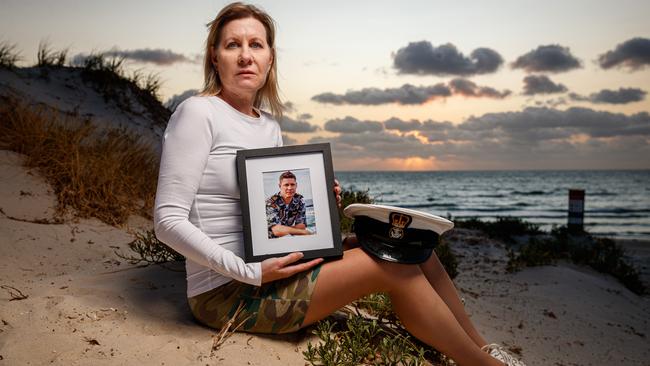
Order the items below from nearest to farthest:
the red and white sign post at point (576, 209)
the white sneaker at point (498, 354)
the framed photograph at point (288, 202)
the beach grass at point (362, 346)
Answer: the framed photograph at point (288, 202), the beach grass at point (362, 346), the white sneaker at point (498, 354), the red and white sign post at point (576, 209)

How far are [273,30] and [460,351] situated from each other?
6.43 feet

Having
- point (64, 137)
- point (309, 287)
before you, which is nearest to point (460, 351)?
point (309, 287)

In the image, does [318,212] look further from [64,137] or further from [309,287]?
[64,137]

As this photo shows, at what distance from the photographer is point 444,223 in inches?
104

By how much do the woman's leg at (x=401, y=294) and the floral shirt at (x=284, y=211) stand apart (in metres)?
0.28

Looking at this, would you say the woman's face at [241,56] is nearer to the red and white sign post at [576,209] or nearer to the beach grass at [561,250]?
the beach grass at [561,250]

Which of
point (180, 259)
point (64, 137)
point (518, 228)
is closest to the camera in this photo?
point (180, 259)

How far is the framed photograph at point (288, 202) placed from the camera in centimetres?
258

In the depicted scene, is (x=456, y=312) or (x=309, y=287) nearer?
(x=309, y=287)

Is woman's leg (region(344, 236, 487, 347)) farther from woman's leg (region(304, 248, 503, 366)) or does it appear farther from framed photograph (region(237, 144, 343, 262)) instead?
framed photograph (region(237, 144, 343, 262))

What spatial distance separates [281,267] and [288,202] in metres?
0.32

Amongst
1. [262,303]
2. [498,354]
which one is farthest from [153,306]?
[498,354]

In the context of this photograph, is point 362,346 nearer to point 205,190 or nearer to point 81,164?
point 205,190

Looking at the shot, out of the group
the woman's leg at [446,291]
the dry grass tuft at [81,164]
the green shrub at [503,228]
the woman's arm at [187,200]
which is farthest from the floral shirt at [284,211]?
the green shrub at [503,228]
